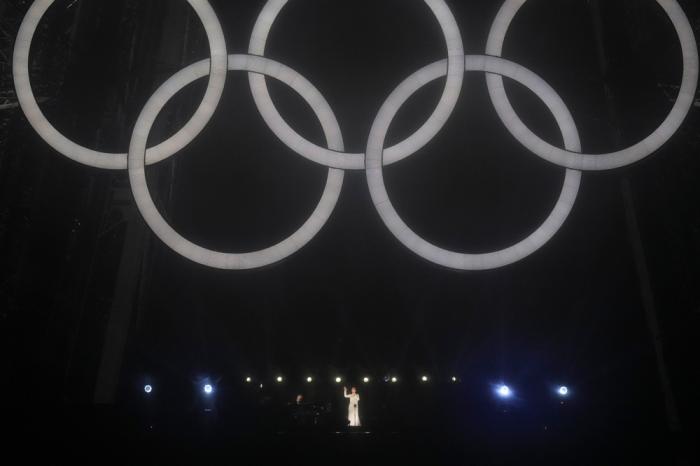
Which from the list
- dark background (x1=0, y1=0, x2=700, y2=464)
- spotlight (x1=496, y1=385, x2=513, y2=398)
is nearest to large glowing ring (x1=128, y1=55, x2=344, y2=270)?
dark background (x1=0, y1=0, x2=700, y2=464)

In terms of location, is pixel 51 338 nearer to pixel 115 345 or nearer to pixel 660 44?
pixel 115 345

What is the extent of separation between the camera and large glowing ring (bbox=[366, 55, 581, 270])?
6.44 m

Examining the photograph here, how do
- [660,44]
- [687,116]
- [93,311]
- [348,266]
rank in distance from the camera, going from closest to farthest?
[687,116]
[660,44]
[93,311]
[348,266]

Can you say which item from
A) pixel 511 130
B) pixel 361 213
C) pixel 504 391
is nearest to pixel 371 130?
pixel 511 130

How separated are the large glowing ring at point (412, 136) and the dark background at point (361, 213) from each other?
1.09 feet

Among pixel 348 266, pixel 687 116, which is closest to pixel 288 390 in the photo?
pixel 348 266

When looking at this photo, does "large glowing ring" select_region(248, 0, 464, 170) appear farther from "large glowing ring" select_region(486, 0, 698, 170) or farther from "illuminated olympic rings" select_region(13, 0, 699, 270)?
"large glowing ring" select_region(486, 0, 698, 170)

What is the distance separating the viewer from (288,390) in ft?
113

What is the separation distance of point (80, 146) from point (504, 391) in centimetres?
1559

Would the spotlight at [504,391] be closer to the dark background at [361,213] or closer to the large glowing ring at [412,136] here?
the dark background at [361,213]

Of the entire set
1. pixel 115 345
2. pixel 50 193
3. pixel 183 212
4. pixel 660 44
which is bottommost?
pixel 115 345

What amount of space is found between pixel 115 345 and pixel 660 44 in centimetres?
1004

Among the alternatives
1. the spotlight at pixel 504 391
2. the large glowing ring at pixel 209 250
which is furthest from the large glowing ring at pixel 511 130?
the spotlight at pixel 504 391

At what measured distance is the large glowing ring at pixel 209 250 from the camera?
6.39m
